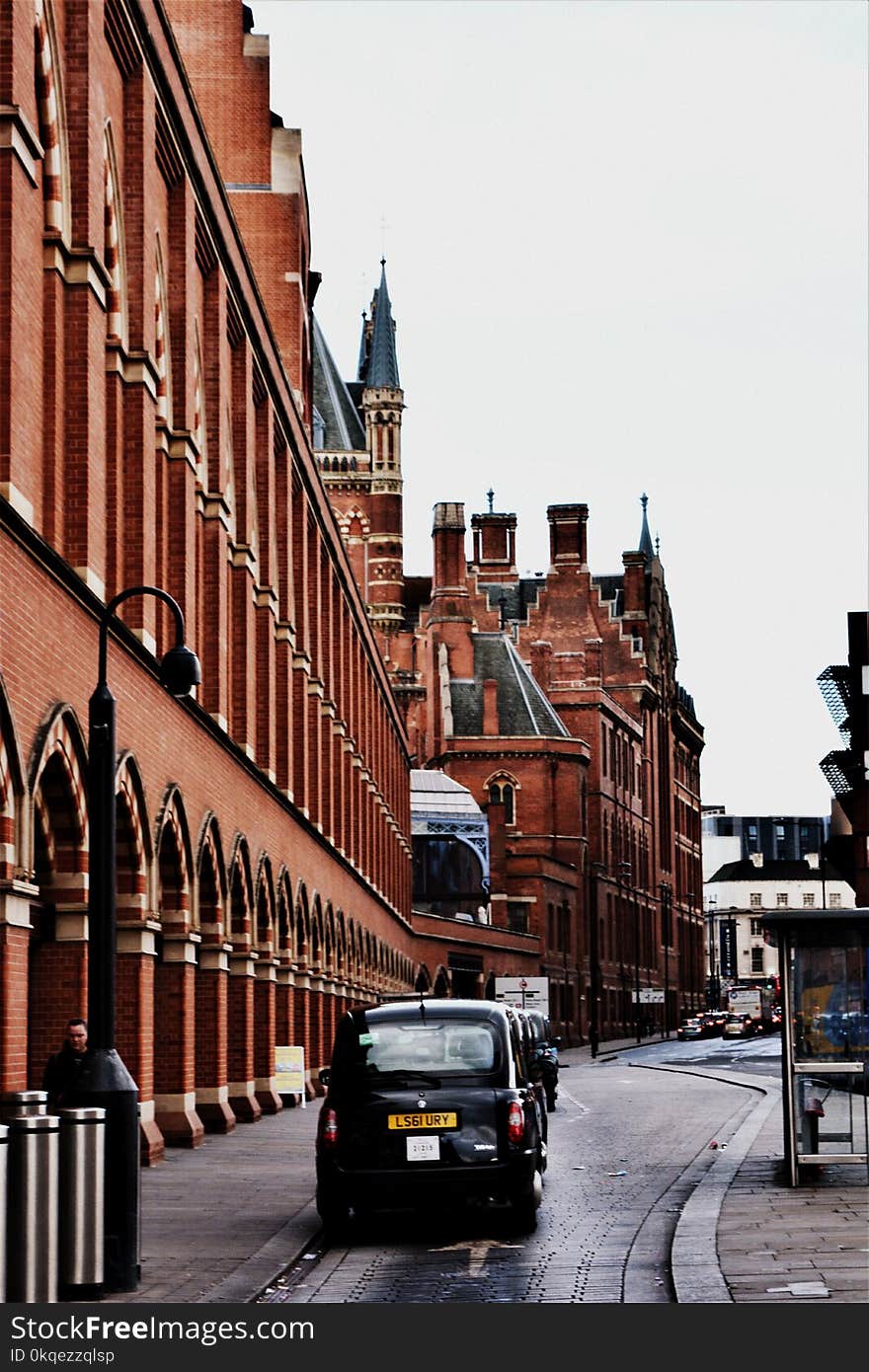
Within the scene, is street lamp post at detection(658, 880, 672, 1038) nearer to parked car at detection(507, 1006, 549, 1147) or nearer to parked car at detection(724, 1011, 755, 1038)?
parked car at detection(724, 1011, 755, 1038)

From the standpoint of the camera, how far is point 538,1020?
114 ft

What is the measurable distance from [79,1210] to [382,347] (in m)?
138

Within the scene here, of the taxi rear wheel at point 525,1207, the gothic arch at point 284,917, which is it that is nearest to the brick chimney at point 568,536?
the gothic arch at point 284,917

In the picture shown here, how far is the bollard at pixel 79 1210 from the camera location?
11750mm

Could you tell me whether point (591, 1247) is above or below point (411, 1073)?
below

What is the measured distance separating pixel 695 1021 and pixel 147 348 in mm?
93292

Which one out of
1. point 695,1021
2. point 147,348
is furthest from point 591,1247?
point 695,1021

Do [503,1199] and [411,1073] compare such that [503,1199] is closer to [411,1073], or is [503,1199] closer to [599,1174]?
[411,1073]

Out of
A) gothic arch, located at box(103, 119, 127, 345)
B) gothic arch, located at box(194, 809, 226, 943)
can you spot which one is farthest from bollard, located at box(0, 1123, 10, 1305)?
gothic arch, located at box(194, 809, 226, 943)

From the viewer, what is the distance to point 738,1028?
106 m

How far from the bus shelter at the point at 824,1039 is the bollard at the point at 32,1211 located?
7.99m

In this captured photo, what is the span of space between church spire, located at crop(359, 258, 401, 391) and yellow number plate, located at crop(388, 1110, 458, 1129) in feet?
431

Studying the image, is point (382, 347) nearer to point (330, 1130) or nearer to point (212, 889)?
point (212, 889)

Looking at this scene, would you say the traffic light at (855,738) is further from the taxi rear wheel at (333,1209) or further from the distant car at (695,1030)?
the taxi rear wheel at (333,1209)
